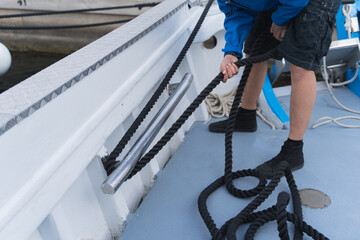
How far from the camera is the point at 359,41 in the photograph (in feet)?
7.22

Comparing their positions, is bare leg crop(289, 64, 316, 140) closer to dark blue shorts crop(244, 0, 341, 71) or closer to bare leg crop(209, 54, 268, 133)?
dark blue shorts crop(244, 0, 341, 71)

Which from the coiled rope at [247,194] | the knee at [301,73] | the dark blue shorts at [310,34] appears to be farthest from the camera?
the knee at [301,73]

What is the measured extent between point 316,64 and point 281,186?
47 cm

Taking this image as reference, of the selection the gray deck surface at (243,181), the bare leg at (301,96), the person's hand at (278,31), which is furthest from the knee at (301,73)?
the gray deck surface at (243,181)

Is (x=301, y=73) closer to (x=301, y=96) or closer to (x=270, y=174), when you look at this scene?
(x=301, y=96)

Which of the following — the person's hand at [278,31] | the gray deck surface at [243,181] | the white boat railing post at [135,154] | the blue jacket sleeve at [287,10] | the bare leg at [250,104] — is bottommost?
the gray deck surface at [243,181]

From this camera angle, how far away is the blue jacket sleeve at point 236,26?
1553mm

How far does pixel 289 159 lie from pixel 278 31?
494mm

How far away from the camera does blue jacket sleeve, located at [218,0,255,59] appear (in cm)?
155

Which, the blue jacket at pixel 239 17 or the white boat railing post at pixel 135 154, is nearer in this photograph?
the white boat railing post at pixel 135 154

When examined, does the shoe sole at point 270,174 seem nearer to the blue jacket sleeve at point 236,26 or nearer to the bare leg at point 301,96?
the bare leg at point 301,96

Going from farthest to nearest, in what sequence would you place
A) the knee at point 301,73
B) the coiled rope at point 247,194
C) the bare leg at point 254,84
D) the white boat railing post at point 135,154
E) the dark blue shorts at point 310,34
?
the bare leg at point 254,84, the knee at point 301,73, the dark blue shorts at point 310,34, the coiled rope at point 247,194, the white boat railing post at point 135,154

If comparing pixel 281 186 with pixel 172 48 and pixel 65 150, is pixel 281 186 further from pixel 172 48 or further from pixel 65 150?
pixel 65 150

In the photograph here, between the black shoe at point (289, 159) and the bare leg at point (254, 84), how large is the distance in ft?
1.05
